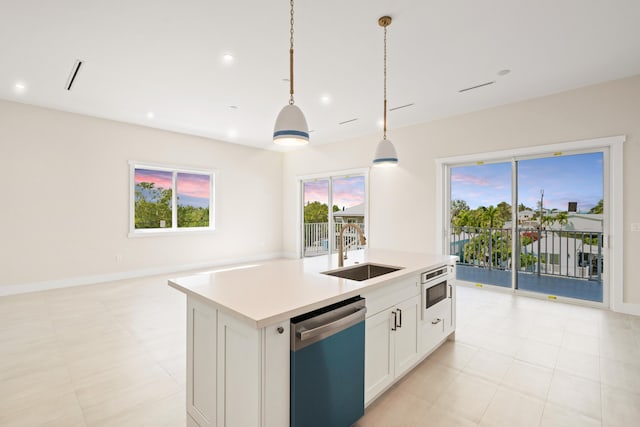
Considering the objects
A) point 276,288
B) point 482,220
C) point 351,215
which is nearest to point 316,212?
point 351,215

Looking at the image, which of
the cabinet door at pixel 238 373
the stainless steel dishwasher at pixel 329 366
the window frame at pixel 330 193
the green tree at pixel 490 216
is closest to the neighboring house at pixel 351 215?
the window frame at pixel 330 193

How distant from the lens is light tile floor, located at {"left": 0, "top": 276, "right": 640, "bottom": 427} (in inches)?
75.5

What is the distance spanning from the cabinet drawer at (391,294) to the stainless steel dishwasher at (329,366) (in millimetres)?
120

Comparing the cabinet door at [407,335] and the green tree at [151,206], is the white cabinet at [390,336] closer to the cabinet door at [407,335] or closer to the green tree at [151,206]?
the cabinet door at [407,335]

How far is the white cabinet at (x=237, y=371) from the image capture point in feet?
4.25

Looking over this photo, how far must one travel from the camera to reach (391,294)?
78.9 inches

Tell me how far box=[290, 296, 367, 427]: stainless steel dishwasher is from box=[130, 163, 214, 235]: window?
17.9 feet

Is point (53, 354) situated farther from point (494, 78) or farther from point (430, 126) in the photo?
point (430, 126)

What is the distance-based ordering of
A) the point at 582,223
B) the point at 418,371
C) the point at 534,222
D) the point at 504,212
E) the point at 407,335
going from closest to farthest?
the point at 407,335 → the point at 418,371 → the point at 582,223 → the point at 534,222 → the point at 504,212

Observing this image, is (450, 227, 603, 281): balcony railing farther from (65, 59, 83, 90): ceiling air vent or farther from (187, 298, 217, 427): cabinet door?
(65, 59, 83, 90): ceiling air vent

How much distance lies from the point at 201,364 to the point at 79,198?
196 inches

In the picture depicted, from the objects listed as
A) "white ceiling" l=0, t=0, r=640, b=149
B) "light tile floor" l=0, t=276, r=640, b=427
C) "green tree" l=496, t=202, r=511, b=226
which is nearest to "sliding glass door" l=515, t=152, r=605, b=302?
"green tree" l=496, t=202, r=511, b=226

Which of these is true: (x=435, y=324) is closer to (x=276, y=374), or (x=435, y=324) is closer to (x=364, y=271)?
(x=364, y=271)

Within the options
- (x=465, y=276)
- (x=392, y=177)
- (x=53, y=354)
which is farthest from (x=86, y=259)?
(x=465, y=276)
